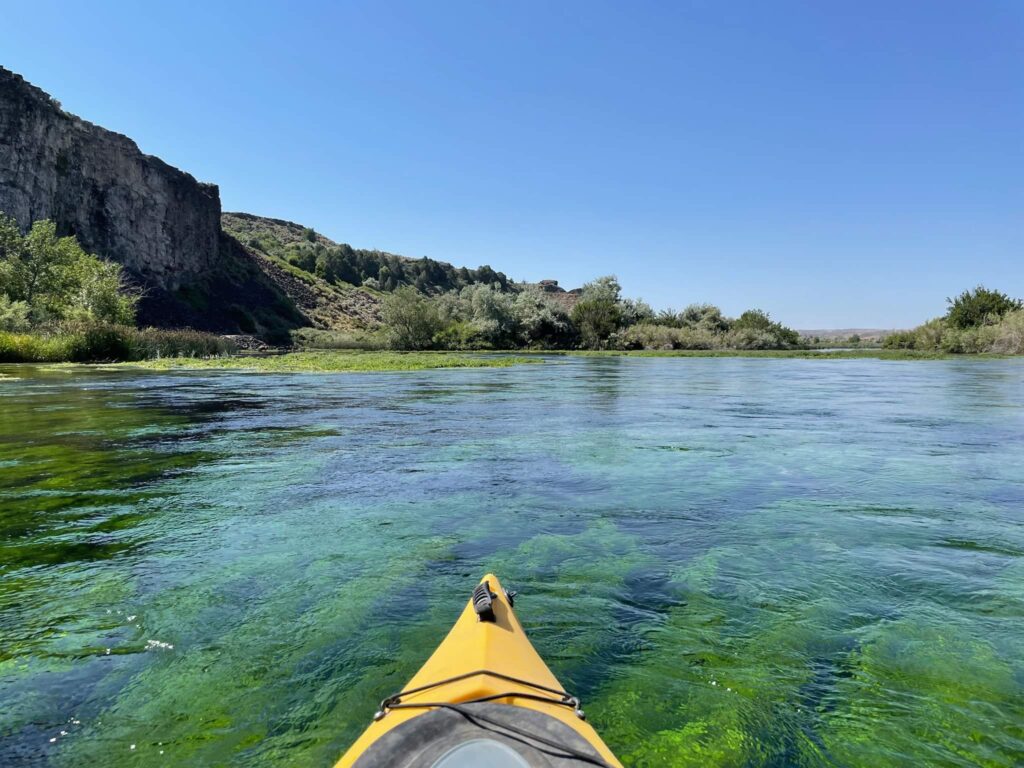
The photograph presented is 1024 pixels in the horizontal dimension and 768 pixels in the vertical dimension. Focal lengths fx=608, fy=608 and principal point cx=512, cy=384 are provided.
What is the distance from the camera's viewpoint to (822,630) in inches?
173

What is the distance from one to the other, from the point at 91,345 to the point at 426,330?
25.8 metres

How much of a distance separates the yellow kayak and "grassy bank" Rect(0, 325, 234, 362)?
35631 millimetres

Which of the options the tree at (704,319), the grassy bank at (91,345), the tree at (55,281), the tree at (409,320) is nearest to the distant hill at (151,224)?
the tree at (55,281)

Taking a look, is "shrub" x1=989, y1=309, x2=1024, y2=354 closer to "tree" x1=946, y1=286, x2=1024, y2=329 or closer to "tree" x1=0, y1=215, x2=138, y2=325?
"tree" x1=946, y1=286, x2=1024, y2=329

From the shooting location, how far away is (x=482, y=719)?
7.71 ft

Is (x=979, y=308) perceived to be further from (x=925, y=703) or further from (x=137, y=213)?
(x=137, y=213)

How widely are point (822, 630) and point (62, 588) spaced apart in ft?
19.6

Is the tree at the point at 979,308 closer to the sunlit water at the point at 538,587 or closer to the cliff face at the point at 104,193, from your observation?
the sunlit water at the point at 538,587

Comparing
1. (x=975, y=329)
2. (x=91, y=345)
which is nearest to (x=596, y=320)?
(x=975, y=329)

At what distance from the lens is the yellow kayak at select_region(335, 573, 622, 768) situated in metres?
2.15

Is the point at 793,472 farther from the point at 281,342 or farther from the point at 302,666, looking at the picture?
the point at 281,342

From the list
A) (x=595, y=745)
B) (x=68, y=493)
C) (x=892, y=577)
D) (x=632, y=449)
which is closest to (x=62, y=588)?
(x=68, y=493)

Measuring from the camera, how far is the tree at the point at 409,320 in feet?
169

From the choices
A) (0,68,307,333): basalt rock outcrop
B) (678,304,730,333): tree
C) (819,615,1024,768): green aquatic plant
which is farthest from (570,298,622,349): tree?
(819,615,1024,768): green aquatic plant
